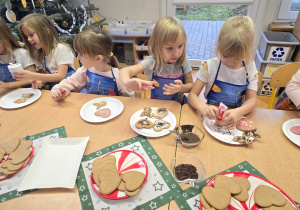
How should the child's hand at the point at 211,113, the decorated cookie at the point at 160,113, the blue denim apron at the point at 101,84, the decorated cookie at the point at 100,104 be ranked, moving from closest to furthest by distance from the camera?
1. the child's hand at the point at 211,113
2. the decorated cookie at the point at 160,113
3. the decorated cookie at the point at 100,104
4. the blue denim apron at the point at 101,84

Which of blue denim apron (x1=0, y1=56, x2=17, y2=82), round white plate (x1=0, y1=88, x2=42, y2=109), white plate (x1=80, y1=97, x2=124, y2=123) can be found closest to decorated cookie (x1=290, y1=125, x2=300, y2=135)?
white plate (x1=80, y1=97, x2=124, y2=123)

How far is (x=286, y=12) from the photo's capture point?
110 inches

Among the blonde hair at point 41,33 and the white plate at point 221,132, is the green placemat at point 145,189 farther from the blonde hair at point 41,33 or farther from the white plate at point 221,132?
the blonde hair at point 41,33

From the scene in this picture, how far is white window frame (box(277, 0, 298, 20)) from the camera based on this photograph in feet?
8.98

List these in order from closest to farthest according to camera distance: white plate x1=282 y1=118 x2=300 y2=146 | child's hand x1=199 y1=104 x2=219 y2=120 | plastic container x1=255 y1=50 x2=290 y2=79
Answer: white plate x1=282 y1=118 x2=300 y2=146, child's hand x1=199 y1=104 x2=219 y2=120, plastic container x1=255 y1=50 x2=290 y2=79

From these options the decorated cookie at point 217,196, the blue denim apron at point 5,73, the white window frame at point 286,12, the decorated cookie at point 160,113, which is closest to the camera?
the decorated cookie at point 217,196

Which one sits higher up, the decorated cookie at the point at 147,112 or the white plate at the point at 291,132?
the decorated cookie at the point at 147,112

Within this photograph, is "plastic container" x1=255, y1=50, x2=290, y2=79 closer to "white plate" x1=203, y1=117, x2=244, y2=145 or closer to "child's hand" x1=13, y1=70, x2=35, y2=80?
"white plate" x1=203, y1=117, x2=244, y2=145

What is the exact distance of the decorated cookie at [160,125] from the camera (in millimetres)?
1080

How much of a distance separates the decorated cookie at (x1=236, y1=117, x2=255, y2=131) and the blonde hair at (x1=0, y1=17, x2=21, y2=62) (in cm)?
195

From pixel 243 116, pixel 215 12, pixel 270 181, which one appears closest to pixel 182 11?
pixel 215 12

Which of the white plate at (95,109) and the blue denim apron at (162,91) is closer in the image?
the white plate at (95,109)

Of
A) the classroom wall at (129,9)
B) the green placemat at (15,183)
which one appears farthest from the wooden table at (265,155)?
the classroom wall at (129,9)

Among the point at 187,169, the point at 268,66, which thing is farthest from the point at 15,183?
the point at 268,66
